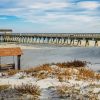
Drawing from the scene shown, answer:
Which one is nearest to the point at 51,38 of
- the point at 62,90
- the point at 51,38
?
the point at 51,38

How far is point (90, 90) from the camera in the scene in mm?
12359

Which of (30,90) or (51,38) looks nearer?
(30,90)

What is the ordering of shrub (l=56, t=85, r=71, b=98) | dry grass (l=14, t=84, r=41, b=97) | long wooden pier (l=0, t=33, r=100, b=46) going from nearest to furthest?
1. shrub (l=56, t=85, r=71, b=98)
2. dry grass (l=14, t=84, r=41, b=97)
3. long wooden pier (l=0, t=33, r=100, b=46)

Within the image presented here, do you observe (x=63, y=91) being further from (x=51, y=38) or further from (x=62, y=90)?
(x=51, y=38)

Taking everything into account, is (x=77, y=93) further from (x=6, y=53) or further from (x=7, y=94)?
(x=6, y=53)

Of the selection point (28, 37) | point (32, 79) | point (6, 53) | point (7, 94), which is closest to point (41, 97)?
point (7, 94)

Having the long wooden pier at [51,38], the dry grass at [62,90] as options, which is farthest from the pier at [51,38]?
the dry grass at [62,90]

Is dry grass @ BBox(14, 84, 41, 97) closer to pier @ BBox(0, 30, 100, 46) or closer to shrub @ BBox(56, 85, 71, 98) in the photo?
shrub @ BBox(56, 85, 71, 98)

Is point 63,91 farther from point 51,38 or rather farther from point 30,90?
point 51,38

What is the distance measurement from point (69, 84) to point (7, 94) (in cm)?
261

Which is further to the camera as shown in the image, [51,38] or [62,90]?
[51,38]

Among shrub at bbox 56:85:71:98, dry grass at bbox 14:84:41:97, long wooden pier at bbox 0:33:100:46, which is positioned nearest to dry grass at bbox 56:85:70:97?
shrub at bbox 56:85:71:98

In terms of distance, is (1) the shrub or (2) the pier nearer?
(1) the shrub

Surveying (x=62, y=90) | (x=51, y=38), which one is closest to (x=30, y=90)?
(x=62, y=90)
